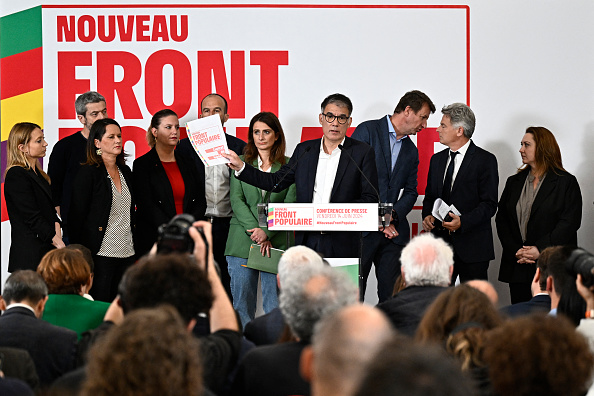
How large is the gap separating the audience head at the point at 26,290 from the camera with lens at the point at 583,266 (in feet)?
6.62

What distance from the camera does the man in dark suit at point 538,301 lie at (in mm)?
3559

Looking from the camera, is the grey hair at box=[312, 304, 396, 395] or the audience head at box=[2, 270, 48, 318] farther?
the audience head at box=[2, 270, 48, 318]

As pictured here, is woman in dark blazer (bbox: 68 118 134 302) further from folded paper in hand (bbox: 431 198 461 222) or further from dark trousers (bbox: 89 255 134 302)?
folded paper in hand (bbox: 431 198 461 222)

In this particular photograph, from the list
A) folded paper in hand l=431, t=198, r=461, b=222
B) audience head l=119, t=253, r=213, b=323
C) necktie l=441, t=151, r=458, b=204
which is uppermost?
necktie l=441, t=151, r=458, b=204

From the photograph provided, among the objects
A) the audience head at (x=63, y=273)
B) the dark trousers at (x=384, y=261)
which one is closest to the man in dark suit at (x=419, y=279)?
the audience head at (x=63, y=273)

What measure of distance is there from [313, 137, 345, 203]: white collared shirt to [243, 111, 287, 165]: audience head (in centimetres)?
52

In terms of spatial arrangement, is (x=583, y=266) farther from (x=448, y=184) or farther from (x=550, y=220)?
(x=550, y=220)

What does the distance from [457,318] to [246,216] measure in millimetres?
3415

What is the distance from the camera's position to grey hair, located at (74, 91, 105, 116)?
19.6ft

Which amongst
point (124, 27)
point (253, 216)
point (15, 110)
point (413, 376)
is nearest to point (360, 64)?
point (253, 216)

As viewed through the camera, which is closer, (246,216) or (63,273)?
(63,273)

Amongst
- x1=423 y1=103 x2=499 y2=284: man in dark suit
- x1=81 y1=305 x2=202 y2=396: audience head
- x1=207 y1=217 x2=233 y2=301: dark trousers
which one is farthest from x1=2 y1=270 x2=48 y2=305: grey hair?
x1=423 y1=103 x2=499 y2=284: man in dark suit

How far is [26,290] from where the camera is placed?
2971 mm

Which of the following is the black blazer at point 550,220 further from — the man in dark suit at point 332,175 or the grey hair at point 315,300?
the grey hair at point 315,300
